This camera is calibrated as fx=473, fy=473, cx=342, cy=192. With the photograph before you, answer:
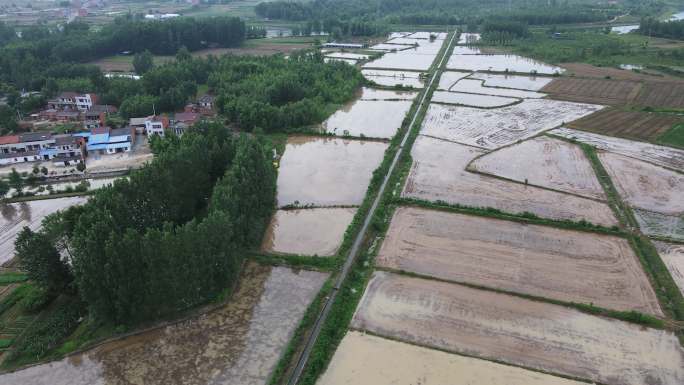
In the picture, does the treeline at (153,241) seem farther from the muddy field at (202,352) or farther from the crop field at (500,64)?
the crop field at (500,64)

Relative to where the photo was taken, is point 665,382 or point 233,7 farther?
point 233,7

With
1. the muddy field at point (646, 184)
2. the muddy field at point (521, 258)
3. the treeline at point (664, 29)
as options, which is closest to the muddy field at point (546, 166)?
the muddy field at point (646, 184)

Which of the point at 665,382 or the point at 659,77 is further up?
the point at 659,77

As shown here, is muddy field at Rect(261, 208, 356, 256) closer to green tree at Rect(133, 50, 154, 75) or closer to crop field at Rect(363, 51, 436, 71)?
crop field at Rect(363, 51, 436, 71)

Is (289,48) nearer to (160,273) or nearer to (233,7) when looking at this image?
(160,273)

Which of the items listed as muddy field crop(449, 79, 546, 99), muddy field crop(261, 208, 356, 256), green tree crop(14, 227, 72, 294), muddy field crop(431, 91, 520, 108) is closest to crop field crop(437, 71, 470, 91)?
muddy field crop(449, 79, 546, 99)

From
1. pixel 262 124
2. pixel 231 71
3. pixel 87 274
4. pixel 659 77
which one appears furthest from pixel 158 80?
pixel 659 77
